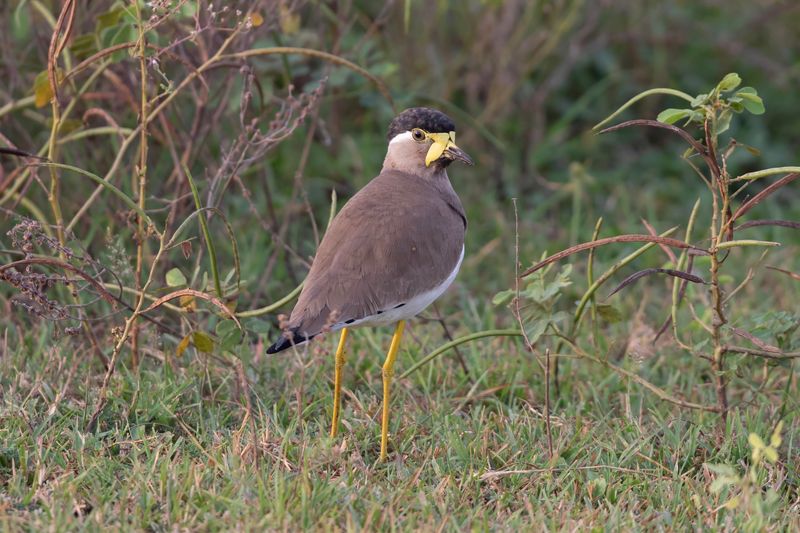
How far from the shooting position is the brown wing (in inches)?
144

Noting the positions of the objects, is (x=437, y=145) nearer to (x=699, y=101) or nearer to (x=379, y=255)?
(x=379, y=255)

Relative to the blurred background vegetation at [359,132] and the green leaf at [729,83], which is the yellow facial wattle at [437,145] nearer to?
A: the blurred background vegetation at [359,132]

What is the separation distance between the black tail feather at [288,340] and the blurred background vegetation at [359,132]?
0.47m

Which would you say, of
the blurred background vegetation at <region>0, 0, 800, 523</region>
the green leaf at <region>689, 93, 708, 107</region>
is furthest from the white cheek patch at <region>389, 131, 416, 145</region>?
the green leaf at <region>689, 93, 708, 107</region>

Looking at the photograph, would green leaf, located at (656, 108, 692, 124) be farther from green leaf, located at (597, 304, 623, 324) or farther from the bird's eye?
the bird's eye

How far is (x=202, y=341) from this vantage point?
3.82 metres

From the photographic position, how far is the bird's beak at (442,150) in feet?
13.7

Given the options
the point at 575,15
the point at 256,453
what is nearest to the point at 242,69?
the point at 256,453

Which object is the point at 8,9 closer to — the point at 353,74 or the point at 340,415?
the point at 353,74

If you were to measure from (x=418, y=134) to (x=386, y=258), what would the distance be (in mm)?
696

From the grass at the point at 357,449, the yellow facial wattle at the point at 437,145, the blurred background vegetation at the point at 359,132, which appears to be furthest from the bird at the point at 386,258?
the blurred background vegetation at the point at 359,132

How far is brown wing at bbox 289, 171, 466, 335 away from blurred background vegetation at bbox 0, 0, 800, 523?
1.20 feet

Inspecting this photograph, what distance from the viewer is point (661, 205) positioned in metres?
6.57

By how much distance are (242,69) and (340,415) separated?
1.32m
